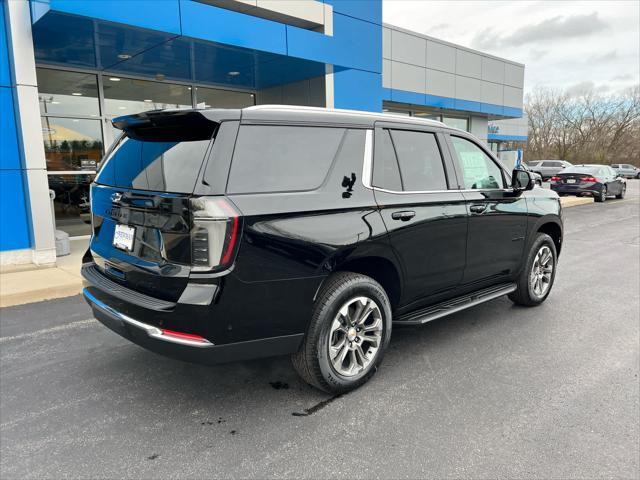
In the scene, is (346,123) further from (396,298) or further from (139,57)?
(139,57)

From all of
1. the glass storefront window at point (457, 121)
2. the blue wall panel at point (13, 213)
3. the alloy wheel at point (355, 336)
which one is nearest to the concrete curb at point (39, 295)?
the blue wall panel at point (13, 213)

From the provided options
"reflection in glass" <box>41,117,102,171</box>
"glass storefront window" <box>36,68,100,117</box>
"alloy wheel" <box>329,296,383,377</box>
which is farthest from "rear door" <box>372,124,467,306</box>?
"glass storefront window" <box>36,68,100,117</box>

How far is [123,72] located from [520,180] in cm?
915

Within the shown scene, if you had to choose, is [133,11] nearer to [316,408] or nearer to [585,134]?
[316,408]

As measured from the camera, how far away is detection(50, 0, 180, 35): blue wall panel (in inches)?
264

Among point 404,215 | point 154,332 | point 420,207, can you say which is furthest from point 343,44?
point 154,332

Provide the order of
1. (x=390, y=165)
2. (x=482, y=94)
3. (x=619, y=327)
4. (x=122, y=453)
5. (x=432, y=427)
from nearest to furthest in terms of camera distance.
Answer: (x=122, y=453), (x=432, y=427), (x=390, y=165), (x=619, y=327), (x=482, y=94)

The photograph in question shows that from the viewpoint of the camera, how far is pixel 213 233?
102 inches

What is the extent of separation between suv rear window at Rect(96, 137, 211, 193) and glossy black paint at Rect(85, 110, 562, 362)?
0.08m

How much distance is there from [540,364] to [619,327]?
1464mm

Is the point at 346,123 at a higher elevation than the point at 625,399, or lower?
higher

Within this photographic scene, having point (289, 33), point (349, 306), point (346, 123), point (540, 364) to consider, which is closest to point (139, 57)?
point (289, 33)

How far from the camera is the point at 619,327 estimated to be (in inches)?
183

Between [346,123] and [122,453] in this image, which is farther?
[346,123]
